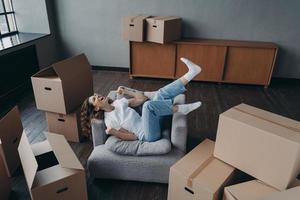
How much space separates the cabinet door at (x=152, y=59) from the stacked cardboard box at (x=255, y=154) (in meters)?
2.43

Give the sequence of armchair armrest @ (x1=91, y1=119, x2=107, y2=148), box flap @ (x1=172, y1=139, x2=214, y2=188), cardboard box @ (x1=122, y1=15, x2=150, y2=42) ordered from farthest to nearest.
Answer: cardboard box @ (x1=122, y1=15, x2=150, y2=42) < armchair armrest @ (x1=91, y1=119, x2=107, y2=148) < box flap @ (x1=172, y1=139, x2=214, y2=188)

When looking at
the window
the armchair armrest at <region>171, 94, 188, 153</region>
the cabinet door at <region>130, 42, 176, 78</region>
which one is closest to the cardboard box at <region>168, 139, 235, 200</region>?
the armchair armrest at <region>171, 94, 188, 153</region>

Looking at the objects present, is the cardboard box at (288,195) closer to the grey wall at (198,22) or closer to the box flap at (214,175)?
the box flap at (214,175)

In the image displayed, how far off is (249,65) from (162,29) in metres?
1.49

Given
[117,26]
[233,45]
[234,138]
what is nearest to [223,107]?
[233,45]

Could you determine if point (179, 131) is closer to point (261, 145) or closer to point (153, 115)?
point (153, 115)

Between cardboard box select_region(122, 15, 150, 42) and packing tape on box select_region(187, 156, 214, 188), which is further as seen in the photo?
cardboard box select_region(122, 15, 150, 42)

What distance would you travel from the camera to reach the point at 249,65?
3.82 m

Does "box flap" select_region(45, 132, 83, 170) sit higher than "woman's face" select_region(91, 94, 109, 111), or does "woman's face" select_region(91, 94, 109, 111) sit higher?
"woman's face" select_region(91, 94, 109, 111)

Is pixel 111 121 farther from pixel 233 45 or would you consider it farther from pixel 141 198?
pixel 233 45

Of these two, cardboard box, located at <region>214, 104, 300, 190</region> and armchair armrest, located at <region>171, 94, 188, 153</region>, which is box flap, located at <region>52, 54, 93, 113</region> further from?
cardboard box, located at <region>214, 104, 300, 190</region>

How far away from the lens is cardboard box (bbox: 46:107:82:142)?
2.37 meters

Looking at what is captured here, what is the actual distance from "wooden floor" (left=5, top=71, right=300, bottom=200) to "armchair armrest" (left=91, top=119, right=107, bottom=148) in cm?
33

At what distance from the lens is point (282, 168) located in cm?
134
